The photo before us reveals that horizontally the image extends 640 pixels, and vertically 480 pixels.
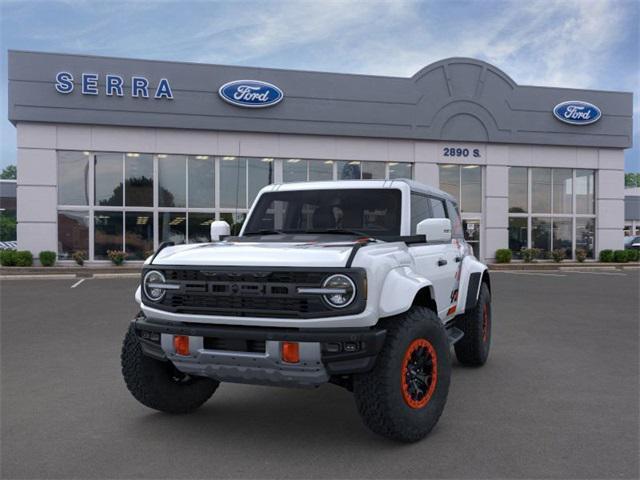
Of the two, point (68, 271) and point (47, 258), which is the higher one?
point (47, 258)

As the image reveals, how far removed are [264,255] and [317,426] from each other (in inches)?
58.5

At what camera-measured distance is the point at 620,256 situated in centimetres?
2805

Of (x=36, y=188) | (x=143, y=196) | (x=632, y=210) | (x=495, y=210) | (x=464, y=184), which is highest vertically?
(x=632, y=210)

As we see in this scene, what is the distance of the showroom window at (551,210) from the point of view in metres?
27.8

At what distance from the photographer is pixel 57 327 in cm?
940

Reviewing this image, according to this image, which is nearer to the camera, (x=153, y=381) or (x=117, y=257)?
(x=153, y=381)

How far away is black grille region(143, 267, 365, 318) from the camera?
12.0 ft

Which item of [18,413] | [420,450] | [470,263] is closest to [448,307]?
[470,263]

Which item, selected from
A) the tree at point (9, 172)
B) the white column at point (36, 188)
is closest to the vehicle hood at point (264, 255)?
the white column at point (36, 188)

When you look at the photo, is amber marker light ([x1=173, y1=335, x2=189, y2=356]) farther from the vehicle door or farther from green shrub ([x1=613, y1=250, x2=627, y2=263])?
green shrub ([x1=613, y1=250, x2=627, y2=263])

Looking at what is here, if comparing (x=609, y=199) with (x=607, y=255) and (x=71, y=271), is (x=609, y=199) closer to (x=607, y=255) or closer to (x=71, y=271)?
(x=607, y=255)

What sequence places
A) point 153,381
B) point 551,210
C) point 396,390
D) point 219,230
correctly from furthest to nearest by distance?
point 551,210 → point 219,230 → point 153,381 → point 396,390

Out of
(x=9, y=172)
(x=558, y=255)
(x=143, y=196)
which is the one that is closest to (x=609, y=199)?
(x=558, y=255)

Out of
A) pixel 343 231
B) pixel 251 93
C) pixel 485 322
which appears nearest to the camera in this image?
pixel 343 231
